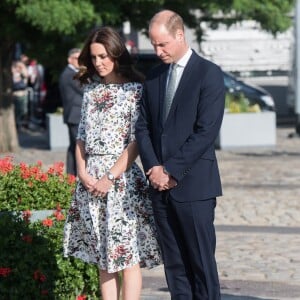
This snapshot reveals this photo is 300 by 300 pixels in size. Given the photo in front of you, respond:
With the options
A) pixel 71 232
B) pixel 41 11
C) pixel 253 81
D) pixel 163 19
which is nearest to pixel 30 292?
pixel 71 232

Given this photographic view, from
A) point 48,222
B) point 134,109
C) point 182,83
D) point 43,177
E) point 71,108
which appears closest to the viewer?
point 182,83

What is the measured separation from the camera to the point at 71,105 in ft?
45.0

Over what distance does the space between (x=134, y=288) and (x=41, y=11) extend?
38.7ft

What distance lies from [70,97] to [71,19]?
443 centimetres

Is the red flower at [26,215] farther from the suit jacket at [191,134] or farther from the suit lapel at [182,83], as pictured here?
the suit lapel at [182,83]

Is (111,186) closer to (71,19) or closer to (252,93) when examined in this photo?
(71,19)

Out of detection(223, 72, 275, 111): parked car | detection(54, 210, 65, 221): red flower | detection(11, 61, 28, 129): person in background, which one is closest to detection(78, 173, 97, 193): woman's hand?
detection(54, 210, 65, 221): red flower

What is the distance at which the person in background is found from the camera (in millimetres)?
27688

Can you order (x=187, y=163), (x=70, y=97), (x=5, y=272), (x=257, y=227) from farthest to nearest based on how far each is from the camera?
(x=70, y=97) → (x=257, y=227) → (x=5, y=272) → (x=187, y=163)

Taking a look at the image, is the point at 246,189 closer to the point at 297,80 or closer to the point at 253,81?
the point at 297,80

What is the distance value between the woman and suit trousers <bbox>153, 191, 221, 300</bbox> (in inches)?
8.0

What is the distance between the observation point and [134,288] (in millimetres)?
6594

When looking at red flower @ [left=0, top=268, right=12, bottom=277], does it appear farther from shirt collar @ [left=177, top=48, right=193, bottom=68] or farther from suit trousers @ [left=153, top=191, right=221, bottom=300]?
shirt collar @ [left=177, top=48, right=193, bottom=68]

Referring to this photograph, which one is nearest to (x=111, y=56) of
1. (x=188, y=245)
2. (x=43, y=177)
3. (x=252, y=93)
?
(x=188, y=245)
